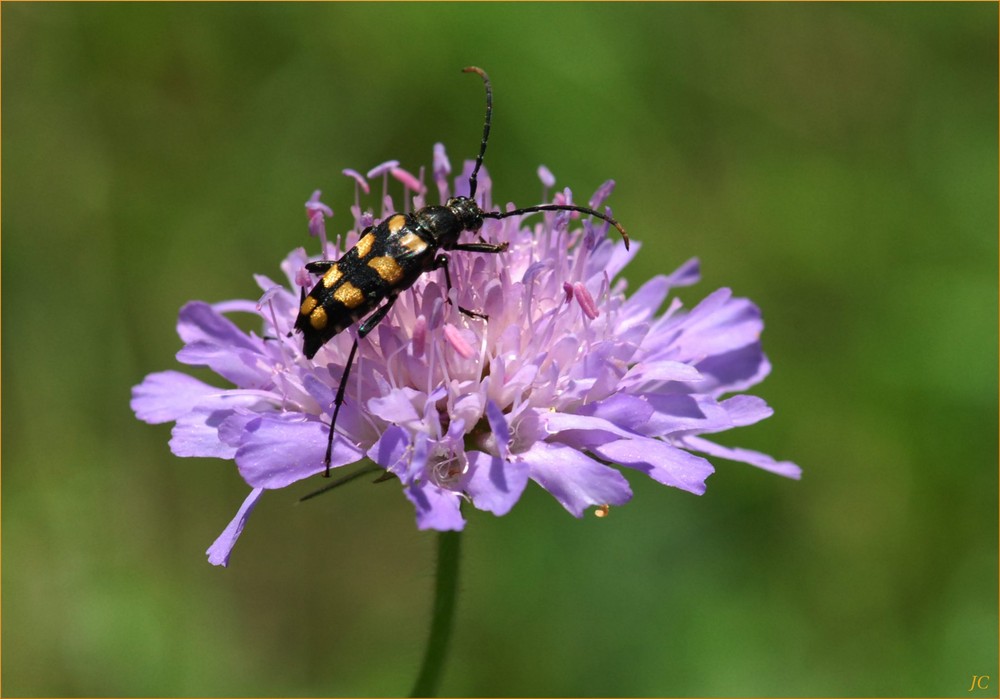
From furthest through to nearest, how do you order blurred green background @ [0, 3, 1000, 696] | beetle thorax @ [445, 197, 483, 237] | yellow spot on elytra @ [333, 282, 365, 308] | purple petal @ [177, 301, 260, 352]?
1. blurred green background @ [0, 3, 1000, 696]
2. purple petal @ [177, 301, 260, 352]
3. beetle thorax @ [445, 197, 483, 237]
4. yellow spot on elytra @ [333, 282, 365, 308]

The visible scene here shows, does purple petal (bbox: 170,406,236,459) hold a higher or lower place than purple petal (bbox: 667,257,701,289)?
lower

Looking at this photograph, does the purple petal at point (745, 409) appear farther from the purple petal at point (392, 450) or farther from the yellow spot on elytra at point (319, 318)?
the yellow spot on elytra at point (319, 318)

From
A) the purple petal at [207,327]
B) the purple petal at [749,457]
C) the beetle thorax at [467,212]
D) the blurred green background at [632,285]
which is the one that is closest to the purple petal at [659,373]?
the purple petal at [749,457]

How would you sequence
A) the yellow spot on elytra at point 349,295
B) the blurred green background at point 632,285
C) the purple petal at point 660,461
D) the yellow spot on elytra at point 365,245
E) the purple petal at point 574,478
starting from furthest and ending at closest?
the blurred green background at point 632,285, the yellow spot on elytra at point 365,245, the yellow spot on elytra at point 349,295, the purple petal at point 660,461, the purple petal at point 574,478

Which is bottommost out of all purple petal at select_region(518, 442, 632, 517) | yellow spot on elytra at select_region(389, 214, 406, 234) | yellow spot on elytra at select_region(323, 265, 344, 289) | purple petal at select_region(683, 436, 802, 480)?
purple petal at select_region(518, 442, 632, 517)

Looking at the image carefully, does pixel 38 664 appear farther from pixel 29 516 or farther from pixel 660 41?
pixel 660 41

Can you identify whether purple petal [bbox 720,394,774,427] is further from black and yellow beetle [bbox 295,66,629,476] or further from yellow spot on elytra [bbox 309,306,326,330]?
yellow spot on elytra [bbox 309,306,326,330]

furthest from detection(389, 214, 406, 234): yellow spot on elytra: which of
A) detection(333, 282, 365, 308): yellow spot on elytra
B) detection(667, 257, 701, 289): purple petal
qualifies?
detection(667, 257, 701, 289): purple petal
